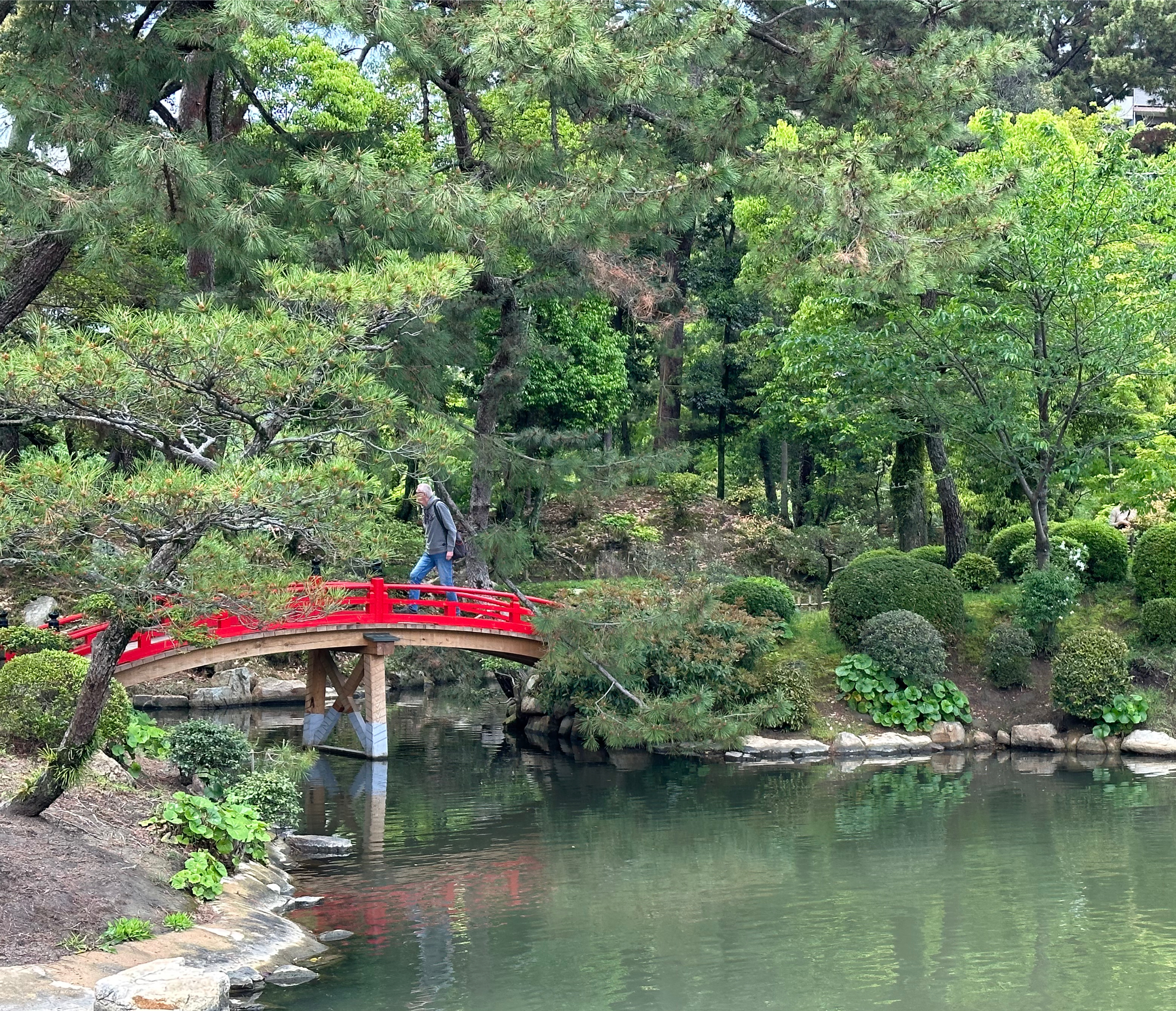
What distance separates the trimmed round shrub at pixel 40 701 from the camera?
37.6 ft

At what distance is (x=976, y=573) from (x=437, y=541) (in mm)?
9671

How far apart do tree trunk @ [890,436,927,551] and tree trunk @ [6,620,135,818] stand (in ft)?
56.2

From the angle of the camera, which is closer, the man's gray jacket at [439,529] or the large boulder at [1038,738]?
the man's gray jacket at [439,529]

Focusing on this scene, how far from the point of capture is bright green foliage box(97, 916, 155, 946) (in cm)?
831

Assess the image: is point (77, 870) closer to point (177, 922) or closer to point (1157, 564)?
point (177, 922)

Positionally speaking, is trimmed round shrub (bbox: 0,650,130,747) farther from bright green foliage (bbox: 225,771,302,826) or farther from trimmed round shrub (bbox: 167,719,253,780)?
bright green foliage (bbox: 225,771,302,826)

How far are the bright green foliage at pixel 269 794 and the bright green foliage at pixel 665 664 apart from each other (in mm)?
5624

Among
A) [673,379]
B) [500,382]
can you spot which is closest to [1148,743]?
[500,382]

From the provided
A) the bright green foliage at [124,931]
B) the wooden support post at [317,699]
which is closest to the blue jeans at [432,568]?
the wooden support post at [317,699]

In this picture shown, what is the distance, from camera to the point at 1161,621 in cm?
1933

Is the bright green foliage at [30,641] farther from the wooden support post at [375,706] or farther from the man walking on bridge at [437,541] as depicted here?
the wooden support post at [375,706]

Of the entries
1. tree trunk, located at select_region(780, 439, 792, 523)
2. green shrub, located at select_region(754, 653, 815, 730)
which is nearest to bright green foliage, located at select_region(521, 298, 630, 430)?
tree trunk, located at select_region(780, 439, 792, 523)

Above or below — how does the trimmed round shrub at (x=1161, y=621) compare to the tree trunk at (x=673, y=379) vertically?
below

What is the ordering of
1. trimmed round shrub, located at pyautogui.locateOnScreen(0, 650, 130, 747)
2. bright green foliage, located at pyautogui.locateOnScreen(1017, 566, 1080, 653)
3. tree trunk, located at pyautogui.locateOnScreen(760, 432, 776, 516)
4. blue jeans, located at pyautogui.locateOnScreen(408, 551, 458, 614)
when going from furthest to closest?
tree trunk, located at pyautogui.locateOnScreen(760, 432, 776, 516) → bright green foliage, located at pyautogui.locateOnScreen(1017, 566, 1080, 653) → blue jeans, located at pyautogui.locateOnScreen(408, 551, 458, 614) → trimmed round shrub, located at pyautogui.locateOnScreen(0, 650, 130, 747)
